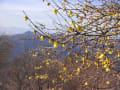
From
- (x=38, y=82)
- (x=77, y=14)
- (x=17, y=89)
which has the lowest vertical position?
(x=17, y=89)

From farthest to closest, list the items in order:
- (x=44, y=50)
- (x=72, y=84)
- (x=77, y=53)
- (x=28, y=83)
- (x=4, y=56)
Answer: (x=4, y=56), (x=28, y=83), (x=72, y=84), (x=44, y=50), (x=77, y=53)

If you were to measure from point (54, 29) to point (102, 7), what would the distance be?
0.88 m

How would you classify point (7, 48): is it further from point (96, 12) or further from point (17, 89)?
point (96, 12)

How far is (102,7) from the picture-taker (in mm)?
2607

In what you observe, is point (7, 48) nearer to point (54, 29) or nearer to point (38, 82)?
point (38, 82)

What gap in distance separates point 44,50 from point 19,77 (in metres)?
6.83

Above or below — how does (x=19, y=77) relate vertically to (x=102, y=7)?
below

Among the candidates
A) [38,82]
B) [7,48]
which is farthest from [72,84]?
[7,48]

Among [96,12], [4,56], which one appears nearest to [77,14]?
[96,12]

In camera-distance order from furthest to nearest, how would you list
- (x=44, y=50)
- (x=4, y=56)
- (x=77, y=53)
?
(x=4, y=56), (x=44, y=50), (x=77, y=53)

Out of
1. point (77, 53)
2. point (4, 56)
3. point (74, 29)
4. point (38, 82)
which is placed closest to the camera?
point (74, 29)

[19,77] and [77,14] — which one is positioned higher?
[77,14]

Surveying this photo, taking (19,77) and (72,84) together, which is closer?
(72,84)

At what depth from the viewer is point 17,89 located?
818 cm
